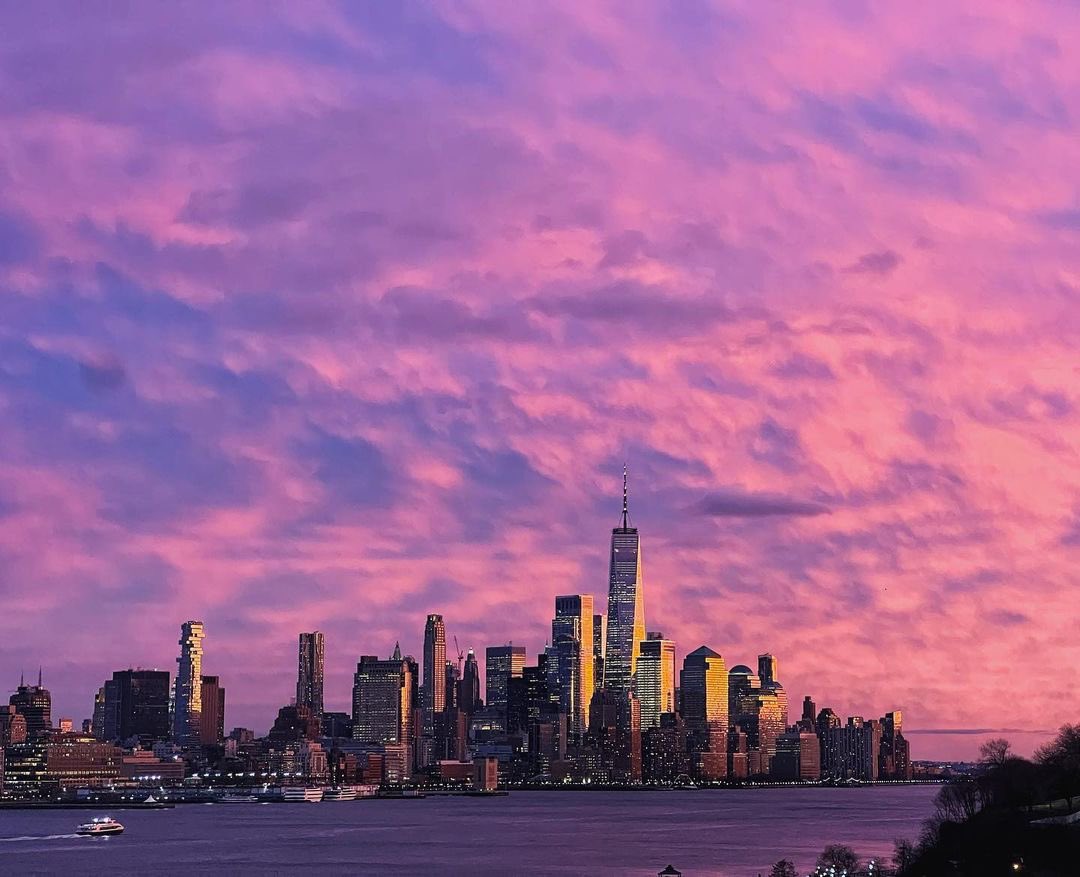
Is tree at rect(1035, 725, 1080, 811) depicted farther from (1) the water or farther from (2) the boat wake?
(2) the boat wake

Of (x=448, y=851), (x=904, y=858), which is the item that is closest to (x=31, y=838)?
(x=448, y=851)

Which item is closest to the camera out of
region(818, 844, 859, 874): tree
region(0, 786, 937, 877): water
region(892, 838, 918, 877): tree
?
region(818, 844, 859, 874): tree

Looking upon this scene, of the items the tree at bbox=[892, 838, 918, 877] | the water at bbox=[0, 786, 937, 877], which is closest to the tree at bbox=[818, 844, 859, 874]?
the tree at bbox=[892, 838, 918, 877]

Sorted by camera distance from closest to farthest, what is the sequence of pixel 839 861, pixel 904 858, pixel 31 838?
pixel 839 861, pixel 904 858, pixel 31 838

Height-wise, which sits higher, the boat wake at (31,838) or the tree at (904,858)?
the tree at (904,858)

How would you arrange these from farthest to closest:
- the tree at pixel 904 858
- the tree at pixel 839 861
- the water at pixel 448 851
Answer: the water at pixel 448 851 → the tree at pixel 904 858 → the tree at pixel 839 861

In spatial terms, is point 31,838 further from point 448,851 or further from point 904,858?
point 904,858

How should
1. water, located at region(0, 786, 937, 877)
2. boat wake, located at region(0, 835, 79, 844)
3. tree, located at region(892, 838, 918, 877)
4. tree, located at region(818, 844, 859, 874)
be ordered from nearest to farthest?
tree, located at region(818, 844, 859, 874) → tree, located at region(892, 838, 918, 877) → water, located at region(0, 786, 937, 877) → boat wake, located at region(0, 835, 79, 844)

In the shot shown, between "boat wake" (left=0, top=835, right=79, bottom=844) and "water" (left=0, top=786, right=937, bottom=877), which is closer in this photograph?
"water" (left=0, top=786, right=937, bottom=877)

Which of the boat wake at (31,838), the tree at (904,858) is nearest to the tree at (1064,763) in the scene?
the tree at (904,858)

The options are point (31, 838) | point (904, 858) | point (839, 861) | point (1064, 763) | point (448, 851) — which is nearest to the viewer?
point (839, 861)

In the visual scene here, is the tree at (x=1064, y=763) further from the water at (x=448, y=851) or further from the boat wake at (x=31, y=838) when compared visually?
the boat wake at (x=31, y=838)

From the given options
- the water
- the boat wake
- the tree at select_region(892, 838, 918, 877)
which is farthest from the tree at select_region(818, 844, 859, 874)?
the boat wake

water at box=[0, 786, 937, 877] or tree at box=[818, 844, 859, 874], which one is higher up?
tree at box=[818, 844, 859, 874]
